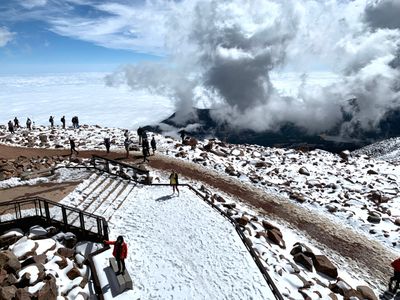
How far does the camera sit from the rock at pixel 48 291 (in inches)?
488

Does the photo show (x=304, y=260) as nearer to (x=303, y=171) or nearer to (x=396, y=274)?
(x=396, y=274)

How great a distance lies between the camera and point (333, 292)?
54.0 ft

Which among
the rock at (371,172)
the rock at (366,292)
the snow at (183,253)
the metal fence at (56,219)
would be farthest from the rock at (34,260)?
the rock at (371,172)

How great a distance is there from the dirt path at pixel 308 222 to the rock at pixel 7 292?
1785cm

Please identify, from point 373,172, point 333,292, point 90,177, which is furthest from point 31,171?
point 373,172

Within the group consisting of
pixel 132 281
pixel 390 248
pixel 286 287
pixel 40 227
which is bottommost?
pixel 390 248

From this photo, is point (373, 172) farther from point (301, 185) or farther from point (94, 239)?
point (94, 239)

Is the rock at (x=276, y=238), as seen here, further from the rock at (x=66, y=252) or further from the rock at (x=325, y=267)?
the rock at (x=66, y=252)

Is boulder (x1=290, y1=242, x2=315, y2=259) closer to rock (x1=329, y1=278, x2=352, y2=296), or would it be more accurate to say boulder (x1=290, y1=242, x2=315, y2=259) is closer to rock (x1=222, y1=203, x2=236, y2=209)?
rock (x1=329, y1=278, x2=352, y2=296)

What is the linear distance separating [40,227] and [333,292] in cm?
1571

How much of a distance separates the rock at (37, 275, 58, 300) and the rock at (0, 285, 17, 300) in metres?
0.89

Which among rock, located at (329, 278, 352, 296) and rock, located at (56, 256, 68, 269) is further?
rock, located at (329, 278, 352, 296)

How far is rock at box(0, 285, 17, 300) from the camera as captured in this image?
1187 centimetres

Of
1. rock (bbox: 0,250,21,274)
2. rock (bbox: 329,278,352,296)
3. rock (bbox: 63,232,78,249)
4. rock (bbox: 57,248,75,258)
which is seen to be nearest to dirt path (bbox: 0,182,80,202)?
rock (bbox: 63,232,78,249)
